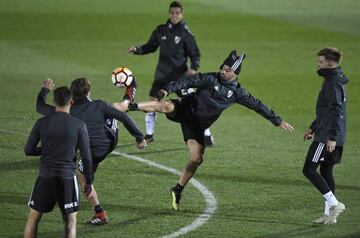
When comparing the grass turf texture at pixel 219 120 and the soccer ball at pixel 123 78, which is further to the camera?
the soccer ball at pixel 123 78

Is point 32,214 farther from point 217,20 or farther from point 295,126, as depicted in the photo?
point 217,20

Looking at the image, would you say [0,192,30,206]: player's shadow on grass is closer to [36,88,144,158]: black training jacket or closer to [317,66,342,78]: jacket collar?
[36,88,144,158]: black training jacket

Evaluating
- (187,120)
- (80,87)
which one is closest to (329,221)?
(187,120)

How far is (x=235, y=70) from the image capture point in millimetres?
13125

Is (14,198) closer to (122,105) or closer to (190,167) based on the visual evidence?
(122,105)

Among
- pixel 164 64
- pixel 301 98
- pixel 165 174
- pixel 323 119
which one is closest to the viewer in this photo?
pixel 323 119

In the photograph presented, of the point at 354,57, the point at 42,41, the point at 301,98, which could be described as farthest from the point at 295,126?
the point at 42,41

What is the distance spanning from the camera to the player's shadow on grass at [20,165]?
1520cm

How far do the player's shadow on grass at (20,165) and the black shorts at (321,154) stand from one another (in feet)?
16.0

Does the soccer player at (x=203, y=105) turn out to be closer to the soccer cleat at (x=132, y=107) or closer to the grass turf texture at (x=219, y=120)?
the soccer cleat at (x=132, y=107)

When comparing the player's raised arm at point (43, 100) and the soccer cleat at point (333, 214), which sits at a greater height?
the player's raised arm at point (43, 100)

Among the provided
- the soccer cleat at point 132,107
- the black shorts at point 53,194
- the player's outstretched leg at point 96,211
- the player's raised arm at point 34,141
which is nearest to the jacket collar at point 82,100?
the soccer cleat at point 132,107

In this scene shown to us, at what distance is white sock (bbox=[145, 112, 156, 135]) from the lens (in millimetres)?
17375

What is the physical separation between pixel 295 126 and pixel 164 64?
3.00 metres
